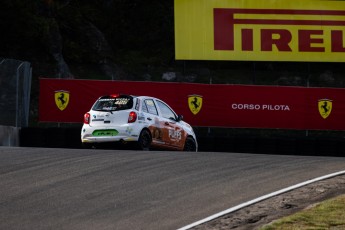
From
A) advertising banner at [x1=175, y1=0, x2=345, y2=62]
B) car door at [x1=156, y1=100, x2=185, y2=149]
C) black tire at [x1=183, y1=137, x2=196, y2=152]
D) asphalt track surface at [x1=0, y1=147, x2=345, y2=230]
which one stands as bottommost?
asphalt track surface at [x1=0, y1=147, x2=345, y2=230]

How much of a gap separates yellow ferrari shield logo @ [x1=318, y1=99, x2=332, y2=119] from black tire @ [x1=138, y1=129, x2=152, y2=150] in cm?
986

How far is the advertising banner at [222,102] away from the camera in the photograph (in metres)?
28.3

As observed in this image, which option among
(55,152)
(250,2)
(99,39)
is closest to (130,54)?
(99,39)

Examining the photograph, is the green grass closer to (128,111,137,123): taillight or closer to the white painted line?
the white painted line

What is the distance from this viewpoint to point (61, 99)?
28344 mm

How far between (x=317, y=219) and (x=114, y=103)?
10511 millimetres

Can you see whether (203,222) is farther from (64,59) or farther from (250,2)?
(64,59)

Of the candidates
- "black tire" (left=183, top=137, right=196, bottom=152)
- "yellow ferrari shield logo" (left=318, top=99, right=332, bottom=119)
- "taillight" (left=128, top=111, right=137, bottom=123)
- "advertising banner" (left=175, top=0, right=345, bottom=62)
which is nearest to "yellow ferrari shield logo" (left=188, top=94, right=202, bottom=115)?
"yellow ferrari shield logo" (left=318, top=99, right=332, bottom=119)

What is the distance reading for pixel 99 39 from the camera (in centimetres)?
4034

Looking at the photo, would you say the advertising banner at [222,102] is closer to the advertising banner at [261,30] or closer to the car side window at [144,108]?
the advertising banner at [261,30]

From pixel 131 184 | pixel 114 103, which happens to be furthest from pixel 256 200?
pixel 114 103

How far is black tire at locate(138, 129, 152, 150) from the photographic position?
20.2 meters

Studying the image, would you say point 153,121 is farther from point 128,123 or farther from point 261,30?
point 261,30

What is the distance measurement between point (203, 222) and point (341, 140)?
14.6 meters
